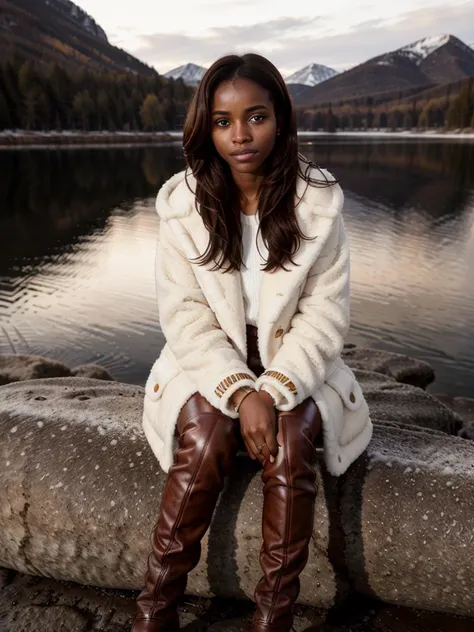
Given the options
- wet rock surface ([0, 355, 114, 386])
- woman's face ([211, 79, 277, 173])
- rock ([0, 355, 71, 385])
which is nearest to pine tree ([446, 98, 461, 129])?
wet rock surface ([0, 355, 114, 386])

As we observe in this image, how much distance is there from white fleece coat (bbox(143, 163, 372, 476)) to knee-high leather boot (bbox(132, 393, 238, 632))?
25cm

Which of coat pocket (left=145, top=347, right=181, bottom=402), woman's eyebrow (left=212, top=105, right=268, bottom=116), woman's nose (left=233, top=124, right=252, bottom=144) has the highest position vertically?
woman's eyebrow (left=212, top=105, right=268, bottom=116)

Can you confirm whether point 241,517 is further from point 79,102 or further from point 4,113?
point 79,102

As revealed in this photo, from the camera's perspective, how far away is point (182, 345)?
3064mm

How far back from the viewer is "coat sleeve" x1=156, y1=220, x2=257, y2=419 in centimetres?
284

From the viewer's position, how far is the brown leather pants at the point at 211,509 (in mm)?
2617

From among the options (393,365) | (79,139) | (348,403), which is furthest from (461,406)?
(79,139)

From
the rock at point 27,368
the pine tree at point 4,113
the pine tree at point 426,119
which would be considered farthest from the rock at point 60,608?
the pine tree at point 426,119

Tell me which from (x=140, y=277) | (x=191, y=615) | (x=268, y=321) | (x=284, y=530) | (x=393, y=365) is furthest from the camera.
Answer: (x=140, y=277)

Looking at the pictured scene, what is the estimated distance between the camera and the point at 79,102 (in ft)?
327

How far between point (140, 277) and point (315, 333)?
Result: 39.7 feet

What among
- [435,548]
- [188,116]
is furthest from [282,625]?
[188,116]

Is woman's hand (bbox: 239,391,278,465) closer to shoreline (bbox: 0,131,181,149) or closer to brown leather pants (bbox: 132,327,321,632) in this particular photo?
brown leather pants (bbox: 132,327,321,632)

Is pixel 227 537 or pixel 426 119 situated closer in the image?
pixel 227 537
